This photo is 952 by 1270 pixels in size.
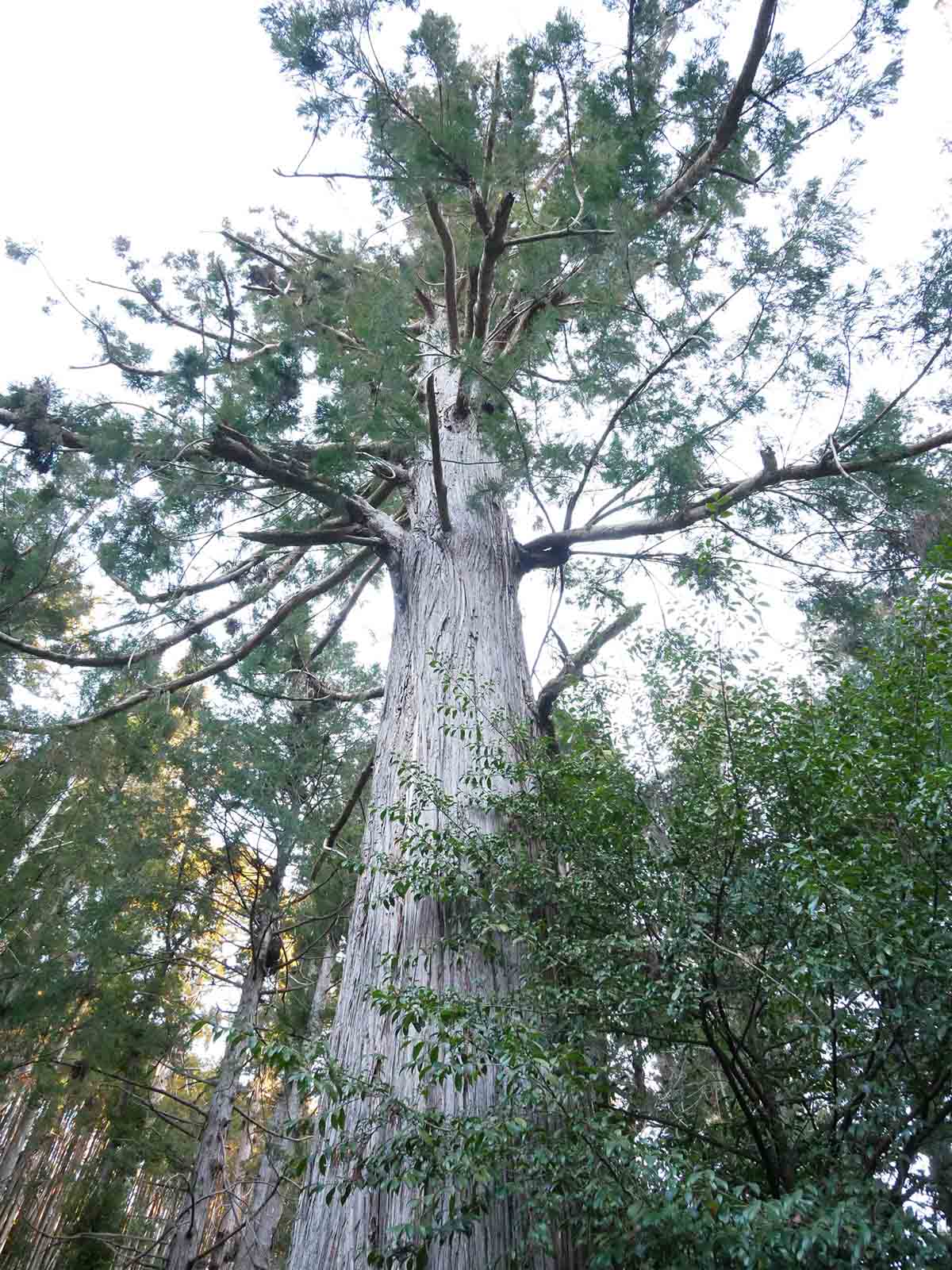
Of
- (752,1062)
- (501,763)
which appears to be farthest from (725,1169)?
(501,763)

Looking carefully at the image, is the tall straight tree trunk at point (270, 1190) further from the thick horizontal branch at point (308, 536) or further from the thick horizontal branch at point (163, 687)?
the thick horizontal branch at point (308, 536)

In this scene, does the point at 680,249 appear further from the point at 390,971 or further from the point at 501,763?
the point at 390,971

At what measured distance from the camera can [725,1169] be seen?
204 centimetres

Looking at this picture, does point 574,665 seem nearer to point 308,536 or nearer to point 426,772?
point 426,772

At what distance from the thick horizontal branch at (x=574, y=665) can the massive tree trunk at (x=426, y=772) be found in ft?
0.32

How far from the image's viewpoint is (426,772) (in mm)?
3191

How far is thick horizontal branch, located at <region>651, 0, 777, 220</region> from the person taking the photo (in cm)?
334

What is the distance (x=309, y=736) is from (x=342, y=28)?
4632 millimetres

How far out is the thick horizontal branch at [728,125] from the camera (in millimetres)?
3336

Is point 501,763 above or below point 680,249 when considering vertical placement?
below

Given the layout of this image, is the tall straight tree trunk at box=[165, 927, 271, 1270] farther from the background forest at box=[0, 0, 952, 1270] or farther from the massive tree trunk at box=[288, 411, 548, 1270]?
the massive tree trunk at box=[288, 411, 548, 1270]

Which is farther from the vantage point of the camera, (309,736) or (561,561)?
(309,736)

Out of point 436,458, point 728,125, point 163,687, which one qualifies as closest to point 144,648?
point 163,687


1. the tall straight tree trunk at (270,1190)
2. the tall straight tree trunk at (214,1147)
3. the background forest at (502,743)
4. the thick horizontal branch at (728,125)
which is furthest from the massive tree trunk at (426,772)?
the tall straight tree trunk at (270,1190)
